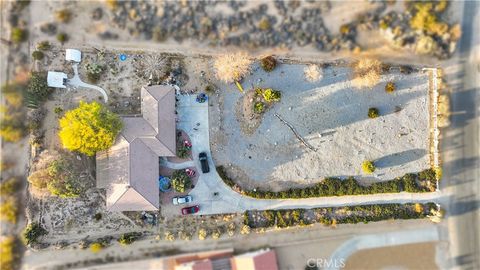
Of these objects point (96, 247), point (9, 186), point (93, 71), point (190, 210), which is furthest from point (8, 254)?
point (93, 71)

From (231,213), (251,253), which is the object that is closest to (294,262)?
(251,253)


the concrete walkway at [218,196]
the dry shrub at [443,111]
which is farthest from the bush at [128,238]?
the dry shrub at [443,111]

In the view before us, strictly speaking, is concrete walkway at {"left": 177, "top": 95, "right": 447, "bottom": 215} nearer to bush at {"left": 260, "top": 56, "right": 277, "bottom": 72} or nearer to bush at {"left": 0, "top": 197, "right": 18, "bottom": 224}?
bush at {"left": 260, "top": 56, "right": 277, "bottom": 72}

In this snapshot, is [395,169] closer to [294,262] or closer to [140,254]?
[294,262]

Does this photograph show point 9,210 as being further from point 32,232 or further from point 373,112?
point 373,112

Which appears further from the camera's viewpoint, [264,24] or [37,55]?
[264,24]

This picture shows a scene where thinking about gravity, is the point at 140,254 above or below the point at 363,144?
below
